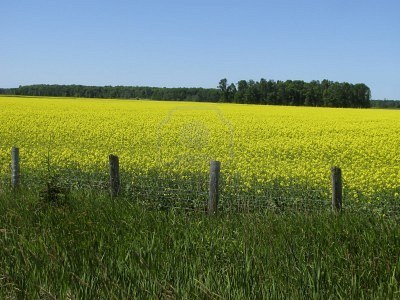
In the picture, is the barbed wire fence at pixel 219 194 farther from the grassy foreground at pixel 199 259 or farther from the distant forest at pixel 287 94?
the distant forest at pixel 287 94

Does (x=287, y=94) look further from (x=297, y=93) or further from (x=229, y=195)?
(x=229, y=195)

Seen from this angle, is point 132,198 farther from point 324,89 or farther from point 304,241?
point 324,89

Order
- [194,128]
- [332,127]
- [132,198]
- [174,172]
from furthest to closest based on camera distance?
[332,127] < [194,128] < [174,172] < [132,198]

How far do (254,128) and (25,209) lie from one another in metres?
20.3

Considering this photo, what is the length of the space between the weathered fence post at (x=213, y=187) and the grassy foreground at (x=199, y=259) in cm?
265

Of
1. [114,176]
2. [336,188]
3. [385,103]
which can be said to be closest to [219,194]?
[114,176]

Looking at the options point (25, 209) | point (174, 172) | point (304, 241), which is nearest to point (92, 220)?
point (25, 209)

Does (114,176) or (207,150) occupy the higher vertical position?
(114,176)

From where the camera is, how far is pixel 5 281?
4008 mm

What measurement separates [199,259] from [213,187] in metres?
4.78

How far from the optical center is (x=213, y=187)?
29.2ft

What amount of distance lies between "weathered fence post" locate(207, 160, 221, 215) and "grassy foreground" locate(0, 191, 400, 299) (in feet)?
8.70

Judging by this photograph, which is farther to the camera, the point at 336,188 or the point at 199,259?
the point at 336,188

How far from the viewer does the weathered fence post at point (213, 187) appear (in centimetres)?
887
